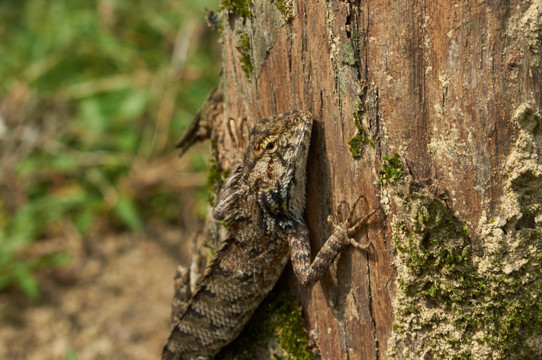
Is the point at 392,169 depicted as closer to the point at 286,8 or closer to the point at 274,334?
the point at 286,8

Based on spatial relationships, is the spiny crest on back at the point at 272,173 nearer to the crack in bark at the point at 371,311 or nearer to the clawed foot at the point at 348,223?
the clawed foot at the point at 348,223

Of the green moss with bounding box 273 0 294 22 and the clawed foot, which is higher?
the green moss with bounding box 273 0 294 22

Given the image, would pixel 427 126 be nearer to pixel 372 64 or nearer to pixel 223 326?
pixel 372 64

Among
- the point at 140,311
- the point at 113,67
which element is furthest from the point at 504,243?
the point at 113,67

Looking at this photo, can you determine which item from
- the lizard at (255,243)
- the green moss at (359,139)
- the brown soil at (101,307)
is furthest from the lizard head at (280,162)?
the brown soil at (101,307)

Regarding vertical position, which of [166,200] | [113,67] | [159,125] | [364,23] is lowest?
[364,23]

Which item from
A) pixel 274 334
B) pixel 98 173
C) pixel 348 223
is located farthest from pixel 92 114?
pixel 348 223

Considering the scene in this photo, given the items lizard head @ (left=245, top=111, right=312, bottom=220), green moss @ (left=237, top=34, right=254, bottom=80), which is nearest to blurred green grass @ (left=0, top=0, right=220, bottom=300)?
lizard head @ (left=245, top=111, right=312, bottom=220)

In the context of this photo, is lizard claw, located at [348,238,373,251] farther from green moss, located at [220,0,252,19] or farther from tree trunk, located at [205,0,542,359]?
green moss, located at [220,0,252,19]
